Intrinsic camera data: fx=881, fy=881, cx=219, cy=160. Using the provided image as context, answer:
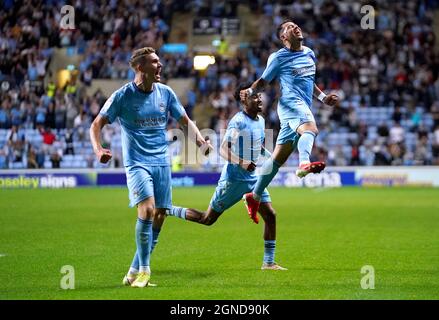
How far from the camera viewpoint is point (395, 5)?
120 ft

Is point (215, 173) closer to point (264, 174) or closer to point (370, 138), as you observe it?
point (370, 138)

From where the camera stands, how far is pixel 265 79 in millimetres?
11594

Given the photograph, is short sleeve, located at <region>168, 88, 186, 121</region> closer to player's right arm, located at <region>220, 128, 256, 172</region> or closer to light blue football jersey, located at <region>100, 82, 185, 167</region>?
light blue football jersey, located at <region>100, 82, 185, 167</region>

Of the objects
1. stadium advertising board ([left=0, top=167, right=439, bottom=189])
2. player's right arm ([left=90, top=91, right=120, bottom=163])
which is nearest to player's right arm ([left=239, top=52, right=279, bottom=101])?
player's right arm ([left=90, top=91, right=120, bottom=163])

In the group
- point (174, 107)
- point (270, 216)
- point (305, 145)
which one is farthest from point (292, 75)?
point (174, 107)

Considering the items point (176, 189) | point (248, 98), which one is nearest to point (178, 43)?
point (176, 189)

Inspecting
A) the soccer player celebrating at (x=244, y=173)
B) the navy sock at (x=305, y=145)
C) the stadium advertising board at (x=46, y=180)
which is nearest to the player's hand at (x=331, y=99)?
the navy sock at (x=305, y=145)

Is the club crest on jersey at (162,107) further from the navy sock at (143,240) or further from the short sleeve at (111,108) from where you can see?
the navy sock at (143,240)

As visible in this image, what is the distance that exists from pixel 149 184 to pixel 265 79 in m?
2.53

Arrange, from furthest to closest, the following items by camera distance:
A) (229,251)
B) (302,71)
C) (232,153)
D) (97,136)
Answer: (229,251), (302,71), (232,153), (97,136)

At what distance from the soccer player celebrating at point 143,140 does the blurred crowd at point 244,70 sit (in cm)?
2116

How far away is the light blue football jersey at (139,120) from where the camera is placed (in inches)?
396

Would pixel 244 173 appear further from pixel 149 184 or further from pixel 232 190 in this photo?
pixel 149 184

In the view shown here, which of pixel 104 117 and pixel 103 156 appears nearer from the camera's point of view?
pixel 103 156
